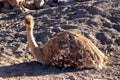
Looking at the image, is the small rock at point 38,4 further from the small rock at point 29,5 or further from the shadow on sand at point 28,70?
the shadow on sand at point 28,70

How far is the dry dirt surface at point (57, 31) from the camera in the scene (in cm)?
681

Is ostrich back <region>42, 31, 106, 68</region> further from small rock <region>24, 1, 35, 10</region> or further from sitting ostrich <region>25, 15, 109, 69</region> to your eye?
small rock <region>24, 1, 35, 10</region>

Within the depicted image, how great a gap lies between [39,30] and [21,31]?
1.47ft

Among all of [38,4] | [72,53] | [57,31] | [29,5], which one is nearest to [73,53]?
[72,53]

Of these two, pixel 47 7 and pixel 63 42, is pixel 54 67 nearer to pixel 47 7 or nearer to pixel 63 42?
pixel 63 42

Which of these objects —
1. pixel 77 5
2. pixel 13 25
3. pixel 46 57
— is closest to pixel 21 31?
pixel 13 25

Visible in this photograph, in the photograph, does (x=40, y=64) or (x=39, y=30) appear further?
(x=39, y=30)

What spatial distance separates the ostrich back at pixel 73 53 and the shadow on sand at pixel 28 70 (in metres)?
0.13

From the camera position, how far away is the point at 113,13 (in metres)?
9.24

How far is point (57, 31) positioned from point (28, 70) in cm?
189

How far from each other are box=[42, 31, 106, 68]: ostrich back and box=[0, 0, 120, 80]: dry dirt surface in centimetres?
12

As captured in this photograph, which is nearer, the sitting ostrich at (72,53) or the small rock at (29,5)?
the sitting ostrich at (72,53)

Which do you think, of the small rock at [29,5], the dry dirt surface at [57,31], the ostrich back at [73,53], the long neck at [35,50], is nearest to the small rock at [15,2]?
the small rock at [29,5]

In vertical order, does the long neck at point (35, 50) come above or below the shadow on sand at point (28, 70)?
above
